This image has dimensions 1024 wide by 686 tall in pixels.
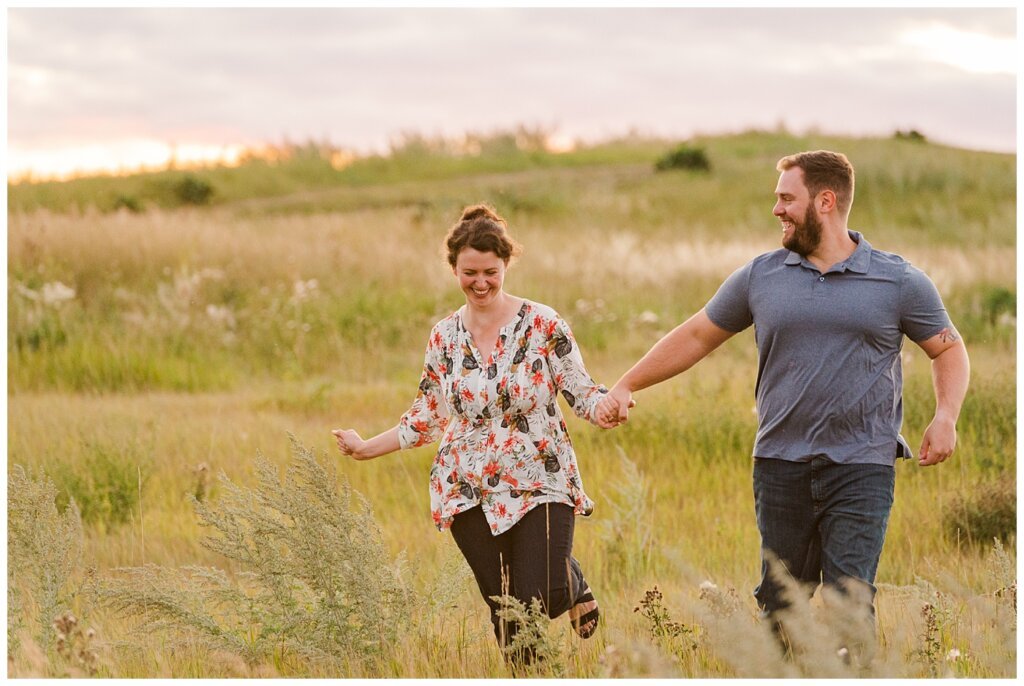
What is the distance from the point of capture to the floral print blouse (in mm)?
4633

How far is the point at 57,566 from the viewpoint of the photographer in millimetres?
4984

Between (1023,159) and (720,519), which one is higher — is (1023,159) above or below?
above

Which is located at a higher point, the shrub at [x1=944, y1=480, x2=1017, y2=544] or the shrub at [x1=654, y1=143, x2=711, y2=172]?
the shrub at [x1=654, y1=143, x2=711, y2=172]

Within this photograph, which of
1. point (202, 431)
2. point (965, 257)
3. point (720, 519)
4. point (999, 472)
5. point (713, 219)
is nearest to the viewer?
point (720, 519)

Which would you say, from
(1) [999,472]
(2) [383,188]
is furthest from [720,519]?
(2) [383,188]

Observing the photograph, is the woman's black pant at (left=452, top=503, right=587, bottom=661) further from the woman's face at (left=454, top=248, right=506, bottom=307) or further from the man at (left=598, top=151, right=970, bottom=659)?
the woman's face at (left=454, top=248, right=506, bottom=307)

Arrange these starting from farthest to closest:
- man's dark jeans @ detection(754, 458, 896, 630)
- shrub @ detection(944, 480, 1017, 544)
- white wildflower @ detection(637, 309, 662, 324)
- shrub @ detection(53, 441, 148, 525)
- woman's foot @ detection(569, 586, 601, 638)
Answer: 1. white wildflower @ detection(637, 309, 662, 324)
2. shrub @ detection(53, 441, 148, 525)
3. shrub @ detection(944, 480, 1017, 544)
4. woman's foot @ detection(569, 586, 601, 638)
5. man's dark jeans @ detection(754, 458, 896, 630)

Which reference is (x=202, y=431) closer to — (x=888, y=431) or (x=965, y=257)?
(x=888, y=431)

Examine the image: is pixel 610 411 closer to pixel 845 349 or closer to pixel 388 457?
pixel 845 349

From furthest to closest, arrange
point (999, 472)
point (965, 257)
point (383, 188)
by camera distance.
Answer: point (383, 188)
point (965, 257)
point (999, 472)

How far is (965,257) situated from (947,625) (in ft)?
45.4

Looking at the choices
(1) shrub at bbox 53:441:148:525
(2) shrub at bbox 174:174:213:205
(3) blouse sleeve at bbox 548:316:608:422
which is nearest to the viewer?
(3) blouse sleeve at bbox 548:316:608:422

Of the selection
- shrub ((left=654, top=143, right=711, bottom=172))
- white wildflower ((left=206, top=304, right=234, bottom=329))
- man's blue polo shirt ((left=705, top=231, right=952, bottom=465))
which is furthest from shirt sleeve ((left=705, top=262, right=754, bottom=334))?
shrub ((left=654, top=143, right=711, bottom=172))

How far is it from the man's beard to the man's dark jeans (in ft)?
2.75
